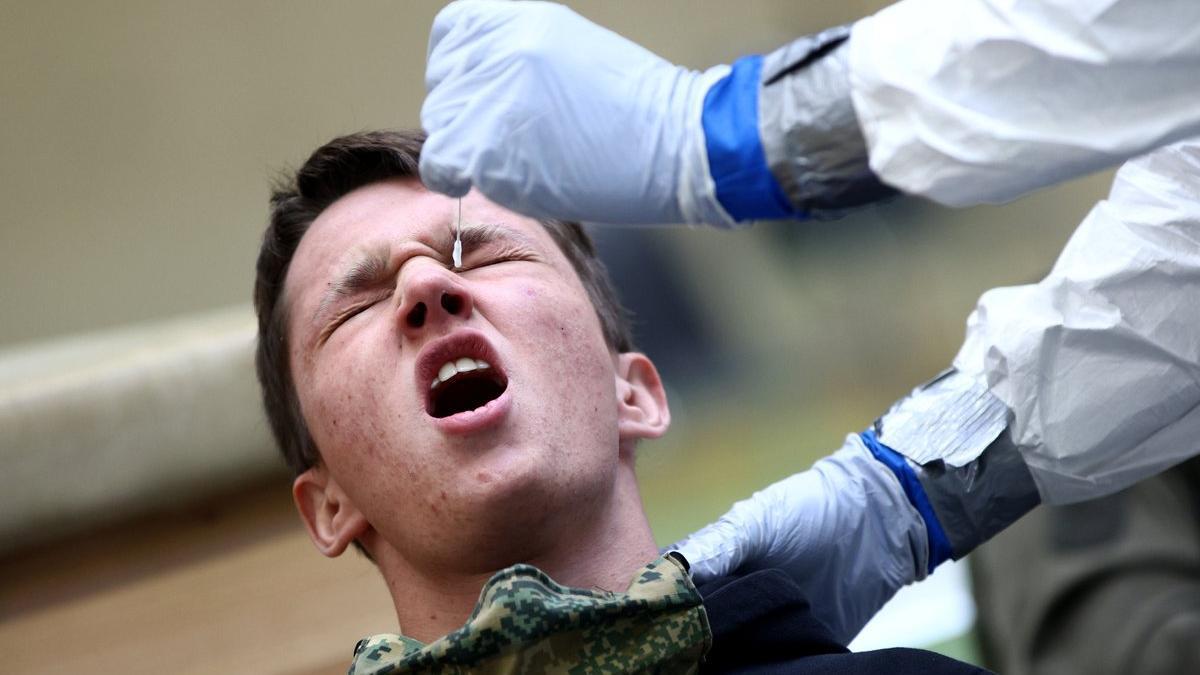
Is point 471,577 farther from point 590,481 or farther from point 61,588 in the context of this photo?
point 61,588

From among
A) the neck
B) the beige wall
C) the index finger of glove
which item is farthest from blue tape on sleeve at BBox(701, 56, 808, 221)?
the beige wall

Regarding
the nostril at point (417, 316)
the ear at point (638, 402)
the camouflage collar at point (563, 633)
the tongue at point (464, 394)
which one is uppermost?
the nostril at point (417, 316)

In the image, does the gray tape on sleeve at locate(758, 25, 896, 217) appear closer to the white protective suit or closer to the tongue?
the white protective suit

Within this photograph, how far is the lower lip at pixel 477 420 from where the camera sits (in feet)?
4.71

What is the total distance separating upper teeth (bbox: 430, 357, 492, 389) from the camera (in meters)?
1.51

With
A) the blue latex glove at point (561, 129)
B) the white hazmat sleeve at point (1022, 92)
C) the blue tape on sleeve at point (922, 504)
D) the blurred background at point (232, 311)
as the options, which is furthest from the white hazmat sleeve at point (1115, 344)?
the blurred background at point (232, 311)

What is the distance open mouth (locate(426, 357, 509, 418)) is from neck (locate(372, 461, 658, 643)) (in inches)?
7.5

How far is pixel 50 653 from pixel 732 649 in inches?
60.8

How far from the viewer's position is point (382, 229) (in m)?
1.67

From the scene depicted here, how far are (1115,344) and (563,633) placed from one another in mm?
808

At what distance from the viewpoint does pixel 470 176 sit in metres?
1.28

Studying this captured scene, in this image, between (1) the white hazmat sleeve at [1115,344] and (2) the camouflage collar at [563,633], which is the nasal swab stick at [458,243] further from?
(1) the white hazmat sleeve at [1115,344]

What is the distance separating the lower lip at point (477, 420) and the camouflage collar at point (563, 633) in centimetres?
17

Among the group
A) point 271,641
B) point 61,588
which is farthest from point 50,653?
point 271,641
